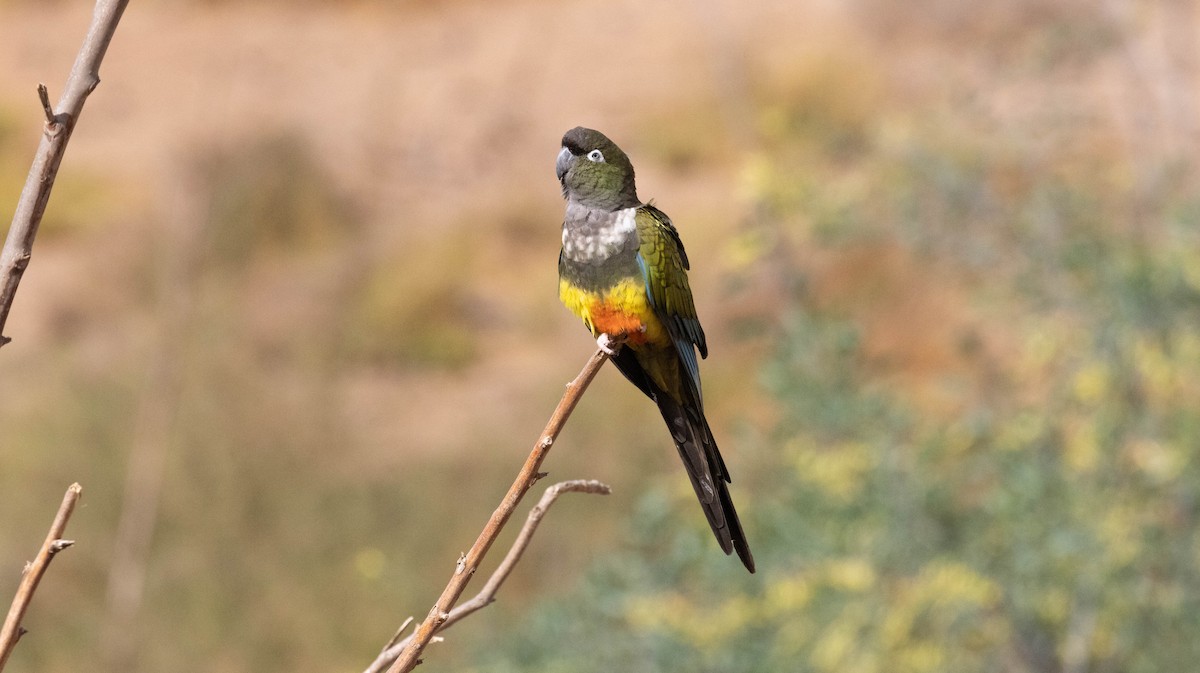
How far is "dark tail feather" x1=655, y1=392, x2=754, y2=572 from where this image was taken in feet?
2.86

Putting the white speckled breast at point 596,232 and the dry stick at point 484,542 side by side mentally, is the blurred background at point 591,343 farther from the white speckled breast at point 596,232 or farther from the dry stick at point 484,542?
the dry stick at point 484,542

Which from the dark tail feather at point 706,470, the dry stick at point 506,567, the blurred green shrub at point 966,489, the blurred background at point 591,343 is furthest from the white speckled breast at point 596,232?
the blurred green shrub at point 966,489

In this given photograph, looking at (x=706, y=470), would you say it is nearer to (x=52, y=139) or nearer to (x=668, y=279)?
(x=668, y=279)

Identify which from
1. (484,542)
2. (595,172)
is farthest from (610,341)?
(484,542)

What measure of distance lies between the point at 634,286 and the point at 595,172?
0.54 feet

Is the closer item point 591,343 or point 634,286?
point 634,286

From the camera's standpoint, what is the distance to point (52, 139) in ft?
2.18

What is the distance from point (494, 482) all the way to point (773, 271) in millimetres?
4283

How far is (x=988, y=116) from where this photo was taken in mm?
4160

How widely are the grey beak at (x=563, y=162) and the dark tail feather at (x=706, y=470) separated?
213 mm

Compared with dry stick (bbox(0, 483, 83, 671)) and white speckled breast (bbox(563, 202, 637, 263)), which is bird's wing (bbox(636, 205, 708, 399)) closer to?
white speckled breast (bbox(563, 202, 637, 263))

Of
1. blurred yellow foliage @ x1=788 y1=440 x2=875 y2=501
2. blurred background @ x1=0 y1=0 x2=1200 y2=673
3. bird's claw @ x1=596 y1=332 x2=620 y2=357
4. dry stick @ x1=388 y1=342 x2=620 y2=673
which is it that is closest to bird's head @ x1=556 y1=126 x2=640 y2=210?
bird's claw @ x1=596 y1=332 x2=620 y2=357

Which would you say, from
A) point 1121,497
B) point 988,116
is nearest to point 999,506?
point 1121,497

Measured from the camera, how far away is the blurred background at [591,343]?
3.40 m
